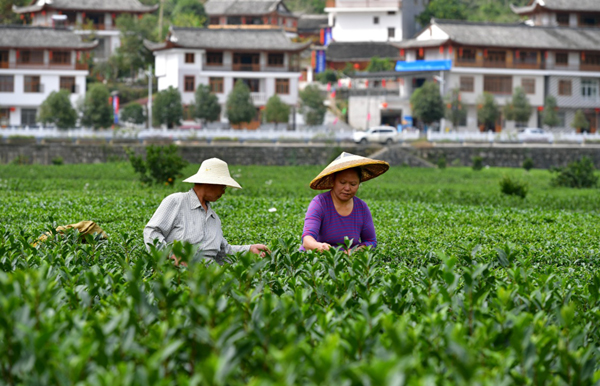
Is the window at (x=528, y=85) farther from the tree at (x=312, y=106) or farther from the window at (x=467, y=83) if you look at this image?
the tree at (x=312, y=106)

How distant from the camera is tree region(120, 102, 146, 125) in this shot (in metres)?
47.3

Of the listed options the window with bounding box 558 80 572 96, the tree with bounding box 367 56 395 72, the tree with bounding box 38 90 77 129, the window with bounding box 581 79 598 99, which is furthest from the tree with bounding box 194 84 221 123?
the window with bounding box 581 79 598 99

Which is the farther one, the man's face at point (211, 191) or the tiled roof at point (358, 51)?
the tiled roof at point (358, 51)

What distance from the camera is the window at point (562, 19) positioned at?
60406 mm

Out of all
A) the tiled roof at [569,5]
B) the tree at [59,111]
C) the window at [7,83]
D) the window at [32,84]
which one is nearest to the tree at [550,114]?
the tiled roof at [569,5]

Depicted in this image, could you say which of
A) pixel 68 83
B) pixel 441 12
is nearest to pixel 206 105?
pixel 68 83

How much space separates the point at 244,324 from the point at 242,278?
98 centimetres

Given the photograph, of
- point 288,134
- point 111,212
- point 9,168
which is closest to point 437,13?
point 288,134

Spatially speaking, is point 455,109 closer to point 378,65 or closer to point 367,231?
point 378,65

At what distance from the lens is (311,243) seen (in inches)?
240

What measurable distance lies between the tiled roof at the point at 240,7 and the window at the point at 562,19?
19.0m

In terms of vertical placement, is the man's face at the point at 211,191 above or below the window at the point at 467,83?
below

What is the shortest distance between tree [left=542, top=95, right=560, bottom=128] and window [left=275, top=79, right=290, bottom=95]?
15181mm

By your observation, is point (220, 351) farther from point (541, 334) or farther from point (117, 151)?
point (117, 151)
